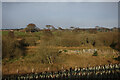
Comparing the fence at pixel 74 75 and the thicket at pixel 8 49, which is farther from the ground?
the thicket at pixel 8 49

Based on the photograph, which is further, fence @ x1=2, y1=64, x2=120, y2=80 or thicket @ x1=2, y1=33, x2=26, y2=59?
thicket @ x1=2, y1=33, x2=26, y2=59

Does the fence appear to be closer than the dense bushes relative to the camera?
Yes

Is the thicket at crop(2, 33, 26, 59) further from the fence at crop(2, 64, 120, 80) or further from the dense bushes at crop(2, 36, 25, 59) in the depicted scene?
the fence at crop(2, 64, 120, 80)

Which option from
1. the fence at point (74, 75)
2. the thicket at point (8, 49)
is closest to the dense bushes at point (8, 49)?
the thicket at point (8, 49)

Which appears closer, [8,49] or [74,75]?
[74,75]

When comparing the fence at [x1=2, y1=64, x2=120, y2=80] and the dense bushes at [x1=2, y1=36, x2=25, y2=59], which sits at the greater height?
the dense bushes at [x1=2, y1=36, x2=25, y2=59]

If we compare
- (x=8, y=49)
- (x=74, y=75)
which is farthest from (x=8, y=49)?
(x=74, y=75)

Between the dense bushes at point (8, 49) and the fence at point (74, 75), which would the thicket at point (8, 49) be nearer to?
the dense bushes at point (8, 49)

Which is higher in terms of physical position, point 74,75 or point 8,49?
point 8,49

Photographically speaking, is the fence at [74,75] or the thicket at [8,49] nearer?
the fence at [74,75]

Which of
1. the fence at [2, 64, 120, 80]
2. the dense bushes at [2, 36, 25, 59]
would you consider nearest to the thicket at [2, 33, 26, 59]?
the dense bushes at [2, 36, 25, 59]

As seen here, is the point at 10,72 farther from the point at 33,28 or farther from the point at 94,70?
the point at 33,28

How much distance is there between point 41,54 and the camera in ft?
27.6

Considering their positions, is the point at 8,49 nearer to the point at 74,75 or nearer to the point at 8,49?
the point at 8,49
